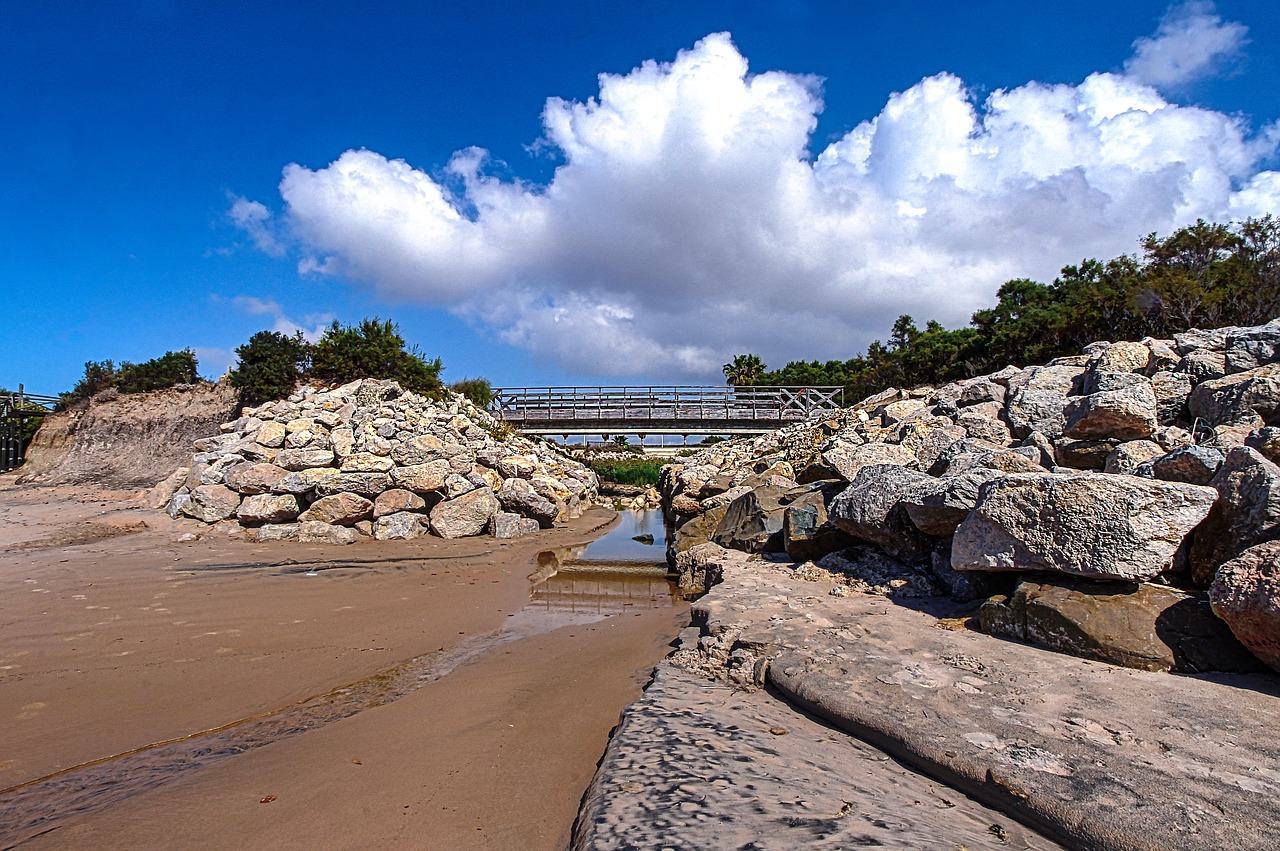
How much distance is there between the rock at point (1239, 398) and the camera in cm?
723

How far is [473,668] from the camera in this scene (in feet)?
18.2

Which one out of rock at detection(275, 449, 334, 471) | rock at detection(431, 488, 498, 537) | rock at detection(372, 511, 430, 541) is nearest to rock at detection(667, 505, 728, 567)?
rock at detection(431, 488, 498, 537)

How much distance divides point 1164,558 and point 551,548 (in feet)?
32.9

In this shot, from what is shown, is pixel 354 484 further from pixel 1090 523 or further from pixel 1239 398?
pixel 1239 398

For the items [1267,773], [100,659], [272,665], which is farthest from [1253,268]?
[100,659]

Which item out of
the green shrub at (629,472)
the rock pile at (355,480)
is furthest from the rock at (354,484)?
the green shrub at (629,472)

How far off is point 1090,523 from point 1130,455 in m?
3.03

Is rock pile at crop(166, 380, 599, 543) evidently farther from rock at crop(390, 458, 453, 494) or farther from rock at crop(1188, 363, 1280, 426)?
rock at crop(1188, 363, 1280, 426)

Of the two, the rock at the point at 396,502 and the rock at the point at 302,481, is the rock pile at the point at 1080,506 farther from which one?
the rock at the point at 302,481

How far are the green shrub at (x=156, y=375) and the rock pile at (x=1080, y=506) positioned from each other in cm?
2425

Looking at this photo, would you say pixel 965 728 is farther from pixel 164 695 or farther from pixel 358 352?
pixel 358 352

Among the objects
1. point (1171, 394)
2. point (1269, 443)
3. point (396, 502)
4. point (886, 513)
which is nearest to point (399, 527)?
point (396, 502)

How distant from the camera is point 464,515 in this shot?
42.8ft

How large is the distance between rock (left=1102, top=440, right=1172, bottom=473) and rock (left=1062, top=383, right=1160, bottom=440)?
0.51 m
